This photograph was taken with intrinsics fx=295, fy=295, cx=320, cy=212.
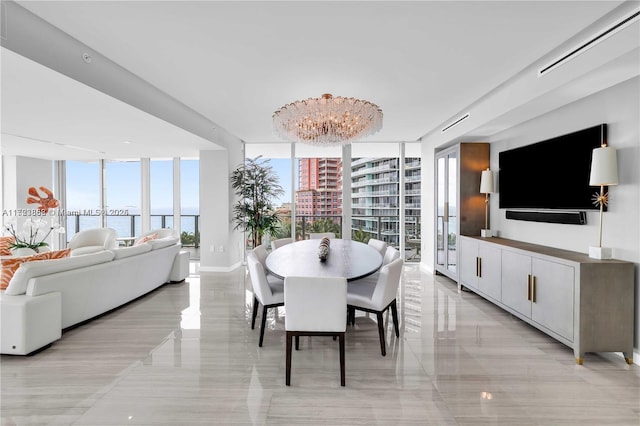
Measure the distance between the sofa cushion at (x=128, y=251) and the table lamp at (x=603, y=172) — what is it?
Answer: 4989mm

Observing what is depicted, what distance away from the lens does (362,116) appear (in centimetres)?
319

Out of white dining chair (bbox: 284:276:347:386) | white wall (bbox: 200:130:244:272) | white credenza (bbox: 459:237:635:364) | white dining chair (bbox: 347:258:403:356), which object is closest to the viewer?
white dining chair (bbox: 284:276:347:386)

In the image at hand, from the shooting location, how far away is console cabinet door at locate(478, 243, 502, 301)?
3543 millimetres

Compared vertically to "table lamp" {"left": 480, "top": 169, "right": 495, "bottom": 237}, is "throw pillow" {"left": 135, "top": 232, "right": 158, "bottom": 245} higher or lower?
lower

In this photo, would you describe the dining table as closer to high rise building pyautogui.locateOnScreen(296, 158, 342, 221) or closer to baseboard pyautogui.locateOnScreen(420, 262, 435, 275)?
baseboard pyautogui.locateOnScreen(420, 262, 435, 275)

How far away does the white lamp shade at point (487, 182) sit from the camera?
4.31 metres

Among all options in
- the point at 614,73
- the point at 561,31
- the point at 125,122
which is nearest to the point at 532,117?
the point at 614,73

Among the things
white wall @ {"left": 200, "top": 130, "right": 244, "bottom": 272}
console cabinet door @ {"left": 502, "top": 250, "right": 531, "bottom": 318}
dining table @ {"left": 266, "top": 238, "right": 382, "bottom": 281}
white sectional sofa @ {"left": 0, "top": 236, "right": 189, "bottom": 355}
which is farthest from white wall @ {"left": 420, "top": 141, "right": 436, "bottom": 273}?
white sectional sofa @ {"left": 0, "top": 236, "right": 189, "bottom": 355}

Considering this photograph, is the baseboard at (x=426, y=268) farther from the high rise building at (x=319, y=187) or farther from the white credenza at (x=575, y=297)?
the white credenza at (x=575, y=297)

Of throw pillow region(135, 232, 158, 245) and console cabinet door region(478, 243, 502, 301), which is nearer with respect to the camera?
console cabinet door region(478, 243, 502, 301)

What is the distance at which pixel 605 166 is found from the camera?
2.48m

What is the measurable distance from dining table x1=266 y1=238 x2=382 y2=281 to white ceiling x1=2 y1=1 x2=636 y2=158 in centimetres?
185

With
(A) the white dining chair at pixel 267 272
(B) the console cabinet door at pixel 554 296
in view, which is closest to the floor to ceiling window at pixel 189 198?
(A) the white dining chair at pixel 267 272

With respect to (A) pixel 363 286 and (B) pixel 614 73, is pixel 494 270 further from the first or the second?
(B) pixel 614 73
